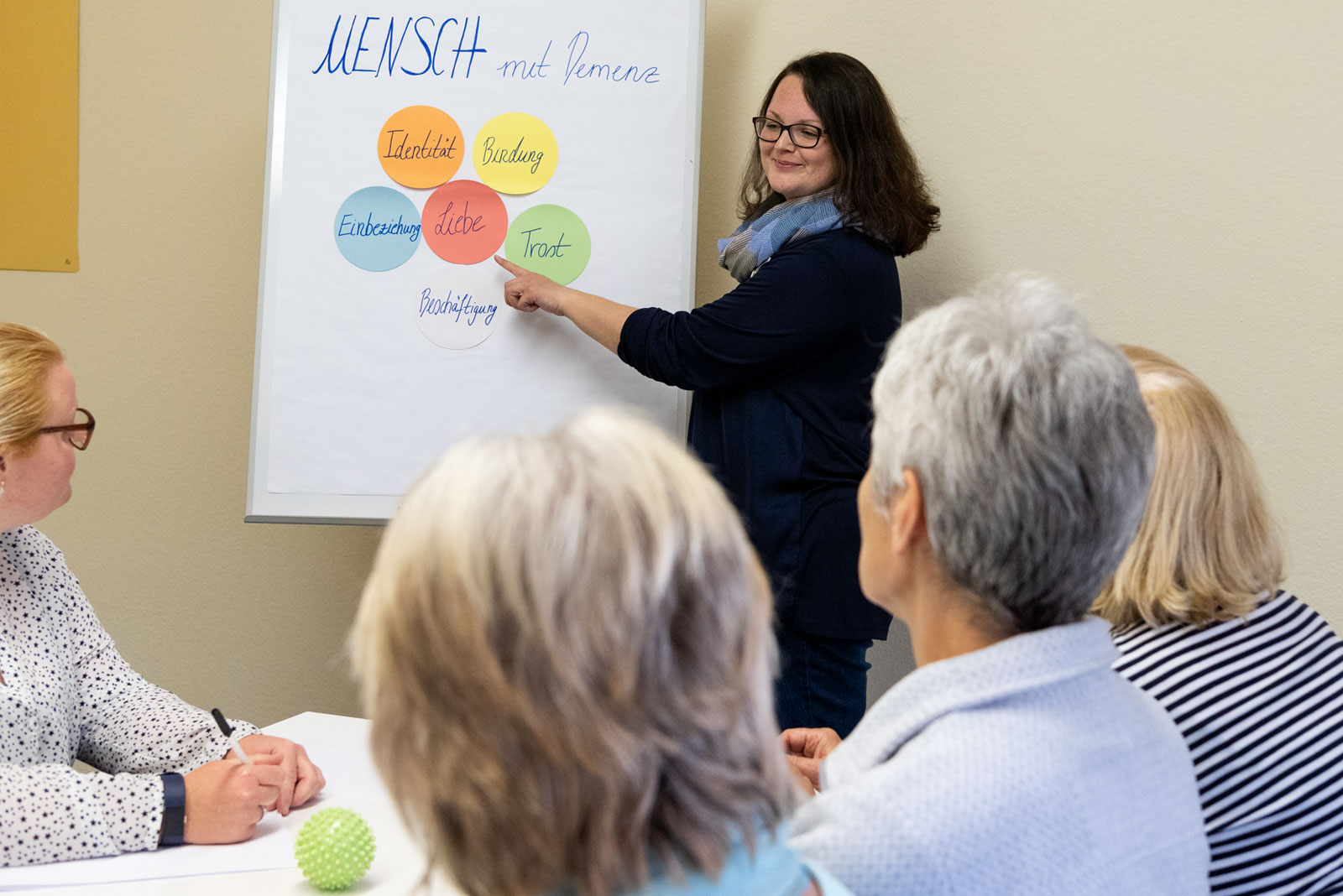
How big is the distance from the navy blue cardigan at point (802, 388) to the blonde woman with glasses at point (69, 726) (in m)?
0.95

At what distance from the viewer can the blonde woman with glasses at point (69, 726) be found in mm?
1136

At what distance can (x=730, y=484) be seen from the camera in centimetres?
209

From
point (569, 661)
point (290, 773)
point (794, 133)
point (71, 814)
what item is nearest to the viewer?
point (569, 661)

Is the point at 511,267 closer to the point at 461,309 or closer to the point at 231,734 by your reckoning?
the point at 461,309

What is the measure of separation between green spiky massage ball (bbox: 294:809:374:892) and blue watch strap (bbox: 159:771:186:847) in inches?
7.2

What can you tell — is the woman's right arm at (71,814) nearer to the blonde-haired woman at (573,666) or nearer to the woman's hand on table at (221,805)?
the woman's hand on table at (221,805)

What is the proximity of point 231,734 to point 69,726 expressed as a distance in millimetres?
236

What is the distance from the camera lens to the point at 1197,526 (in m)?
1.08

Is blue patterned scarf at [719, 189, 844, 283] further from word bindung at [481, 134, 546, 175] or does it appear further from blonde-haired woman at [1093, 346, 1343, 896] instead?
blonde-haired woman at [1093, 346, 1343, 896]

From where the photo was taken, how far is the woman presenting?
6.52 feet

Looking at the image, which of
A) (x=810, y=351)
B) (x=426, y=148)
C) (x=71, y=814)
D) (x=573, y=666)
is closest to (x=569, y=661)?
(x=573, y=666)

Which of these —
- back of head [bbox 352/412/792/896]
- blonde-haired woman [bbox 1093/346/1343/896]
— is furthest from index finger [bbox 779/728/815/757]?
back of head [bbox 352/412/792/896]

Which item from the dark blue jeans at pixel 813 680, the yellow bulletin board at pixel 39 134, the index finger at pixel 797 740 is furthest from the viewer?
the yellow bulletin board at pixel 39 134

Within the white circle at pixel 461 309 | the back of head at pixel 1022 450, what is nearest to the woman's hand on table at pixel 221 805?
the back of head at pixel 1022 450
